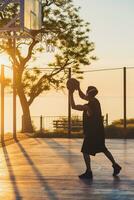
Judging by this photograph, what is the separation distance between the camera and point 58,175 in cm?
1366

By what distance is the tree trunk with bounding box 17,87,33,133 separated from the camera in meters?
34.1

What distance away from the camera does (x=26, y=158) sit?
17.5 m

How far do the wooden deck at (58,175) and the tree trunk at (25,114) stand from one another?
12552 millimetres

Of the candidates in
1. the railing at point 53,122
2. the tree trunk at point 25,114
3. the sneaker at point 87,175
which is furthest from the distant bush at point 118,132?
the sneaker at point 87,175

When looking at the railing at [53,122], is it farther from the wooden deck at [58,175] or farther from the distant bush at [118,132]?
the wooden deck at [58,175]

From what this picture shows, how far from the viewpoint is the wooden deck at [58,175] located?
36.0ft

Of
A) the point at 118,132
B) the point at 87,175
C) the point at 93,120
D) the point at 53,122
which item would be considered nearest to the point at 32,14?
the point at 118,132

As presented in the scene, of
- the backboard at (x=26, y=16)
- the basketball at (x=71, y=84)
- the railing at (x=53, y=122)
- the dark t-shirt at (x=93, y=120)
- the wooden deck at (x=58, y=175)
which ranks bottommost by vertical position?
the railing at (x=53, y=122)

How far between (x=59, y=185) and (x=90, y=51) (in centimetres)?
2786

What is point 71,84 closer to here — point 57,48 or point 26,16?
point 26,16

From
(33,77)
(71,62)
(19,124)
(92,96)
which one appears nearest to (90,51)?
(71,62)

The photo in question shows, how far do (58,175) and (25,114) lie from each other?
23.2 m

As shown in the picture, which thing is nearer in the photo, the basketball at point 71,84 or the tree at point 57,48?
the basketball at point 71,84

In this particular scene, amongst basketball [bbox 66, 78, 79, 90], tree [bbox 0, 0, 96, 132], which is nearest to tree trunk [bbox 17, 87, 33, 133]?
tree [bbox 0, 0, 96, 132]
